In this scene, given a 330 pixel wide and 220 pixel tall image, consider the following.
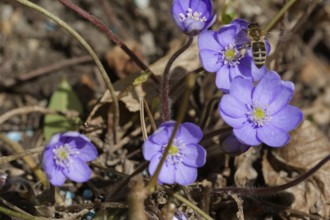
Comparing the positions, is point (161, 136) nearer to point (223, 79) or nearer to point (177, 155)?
point (177, 155)

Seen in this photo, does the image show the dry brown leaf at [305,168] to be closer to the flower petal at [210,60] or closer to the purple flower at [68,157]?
the flower petal at [210,60]

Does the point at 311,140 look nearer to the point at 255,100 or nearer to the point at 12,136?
the point at 255,100

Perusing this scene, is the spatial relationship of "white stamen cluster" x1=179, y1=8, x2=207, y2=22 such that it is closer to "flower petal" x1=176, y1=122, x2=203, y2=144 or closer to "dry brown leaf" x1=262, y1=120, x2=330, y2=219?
"flower petal" x1=176, y1=122, x2=203, y2=144

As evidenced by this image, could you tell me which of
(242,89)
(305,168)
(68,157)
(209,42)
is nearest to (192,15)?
(209,42)

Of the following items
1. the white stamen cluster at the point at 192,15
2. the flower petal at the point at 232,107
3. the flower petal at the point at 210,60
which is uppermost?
the white stamen cluster at the point at 192,15

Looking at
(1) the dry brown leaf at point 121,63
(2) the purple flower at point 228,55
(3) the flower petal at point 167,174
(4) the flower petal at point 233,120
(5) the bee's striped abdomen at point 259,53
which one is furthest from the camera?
(1) the dry brown leaf at point 121,63


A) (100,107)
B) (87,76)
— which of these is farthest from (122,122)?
(87,76)

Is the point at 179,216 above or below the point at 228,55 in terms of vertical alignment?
below

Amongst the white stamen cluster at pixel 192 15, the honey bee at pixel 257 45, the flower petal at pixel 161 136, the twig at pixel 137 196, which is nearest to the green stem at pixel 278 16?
the honey bee at pixel 257 45
